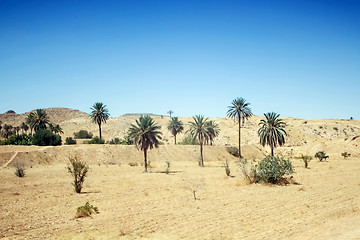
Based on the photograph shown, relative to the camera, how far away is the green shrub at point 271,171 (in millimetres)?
30422

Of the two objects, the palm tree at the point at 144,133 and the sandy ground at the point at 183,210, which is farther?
the palm tree at the point at 144,133

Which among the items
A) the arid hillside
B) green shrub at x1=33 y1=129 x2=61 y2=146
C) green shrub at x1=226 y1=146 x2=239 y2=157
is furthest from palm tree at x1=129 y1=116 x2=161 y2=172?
the arid hillside

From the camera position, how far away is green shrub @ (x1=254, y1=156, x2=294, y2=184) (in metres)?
30.4

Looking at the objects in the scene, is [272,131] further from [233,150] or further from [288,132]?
[288,132]

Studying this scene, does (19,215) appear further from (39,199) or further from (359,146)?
(359,146)

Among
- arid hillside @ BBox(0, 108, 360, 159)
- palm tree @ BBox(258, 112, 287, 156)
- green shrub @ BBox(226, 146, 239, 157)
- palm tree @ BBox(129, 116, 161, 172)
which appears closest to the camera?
palm tree @ BBox(129, 116, 161, 172)

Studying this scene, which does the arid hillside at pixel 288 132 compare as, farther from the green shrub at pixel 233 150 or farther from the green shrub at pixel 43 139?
the green shrub at pixel 43 139

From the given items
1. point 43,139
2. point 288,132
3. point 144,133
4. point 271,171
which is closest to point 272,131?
point 271,171

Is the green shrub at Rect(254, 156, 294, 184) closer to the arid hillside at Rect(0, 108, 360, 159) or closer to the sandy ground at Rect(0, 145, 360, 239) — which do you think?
the sandy ground at Rect(0, 145, 360, 239)

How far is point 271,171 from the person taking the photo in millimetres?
30375

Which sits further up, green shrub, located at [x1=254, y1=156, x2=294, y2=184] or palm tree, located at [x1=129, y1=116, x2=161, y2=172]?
palm tree, located at [x1=129, y1=116, x2=161, y2=172]

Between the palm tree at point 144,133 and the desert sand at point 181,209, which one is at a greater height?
the palm tree at point 144,133

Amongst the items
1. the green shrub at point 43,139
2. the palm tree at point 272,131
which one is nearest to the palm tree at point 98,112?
the green shrub at point 43,139

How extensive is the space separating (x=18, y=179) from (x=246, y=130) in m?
86.6
